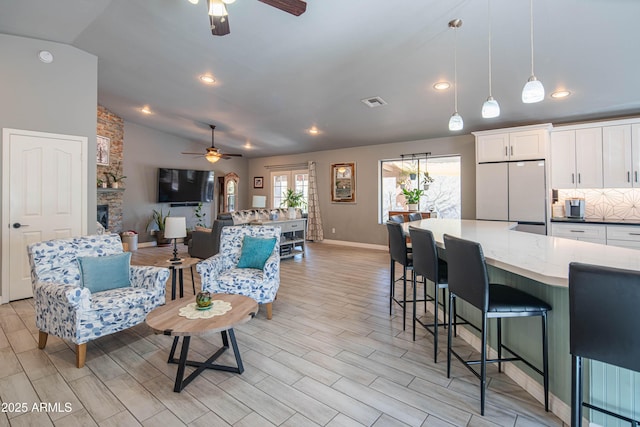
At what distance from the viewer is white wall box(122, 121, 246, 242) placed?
24.9 feet

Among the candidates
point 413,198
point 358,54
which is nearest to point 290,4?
point 358,54

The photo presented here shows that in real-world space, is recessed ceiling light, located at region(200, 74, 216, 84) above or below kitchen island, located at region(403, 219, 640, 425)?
above

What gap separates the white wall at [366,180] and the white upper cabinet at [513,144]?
0.94 m

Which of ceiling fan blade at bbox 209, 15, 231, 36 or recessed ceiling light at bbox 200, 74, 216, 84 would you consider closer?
ceiling fan blade at bbox 209, 15, 231, 36

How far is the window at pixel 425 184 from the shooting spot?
6430 millimetres

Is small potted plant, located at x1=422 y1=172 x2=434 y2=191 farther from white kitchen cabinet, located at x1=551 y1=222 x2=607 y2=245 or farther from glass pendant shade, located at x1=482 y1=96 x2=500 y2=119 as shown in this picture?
glass pendant shade, located at x1=482 y1=96 x2=500 y2=119

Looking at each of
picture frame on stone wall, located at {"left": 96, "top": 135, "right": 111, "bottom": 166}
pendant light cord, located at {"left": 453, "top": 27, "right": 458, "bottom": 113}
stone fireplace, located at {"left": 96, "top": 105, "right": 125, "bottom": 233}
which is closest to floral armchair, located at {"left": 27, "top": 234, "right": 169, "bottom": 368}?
pendant light cord, located at {"left": 453, "top": 27, "right": 458, "bottom": 113}

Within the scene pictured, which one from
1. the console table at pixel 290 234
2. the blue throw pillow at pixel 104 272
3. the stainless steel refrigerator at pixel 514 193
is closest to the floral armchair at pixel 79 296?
the blue throw pillow at pixel 104 272

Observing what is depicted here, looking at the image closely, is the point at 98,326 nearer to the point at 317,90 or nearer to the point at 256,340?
the point at 256,340

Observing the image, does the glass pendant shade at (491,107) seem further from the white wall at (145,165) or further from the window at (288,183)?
the white wall at (145,165)

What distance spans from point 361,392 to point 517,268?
1.25 m

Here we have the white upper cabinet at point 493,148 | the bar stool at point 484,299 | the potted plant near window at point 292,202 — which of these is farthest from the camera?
the potted plant near window at point 292,202

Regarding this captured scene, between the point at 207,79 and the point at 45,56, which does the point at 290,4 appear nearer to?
the point at 207,79

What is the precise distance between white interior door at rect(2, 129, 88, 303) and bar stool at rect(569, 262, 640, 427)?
536 centimetres
